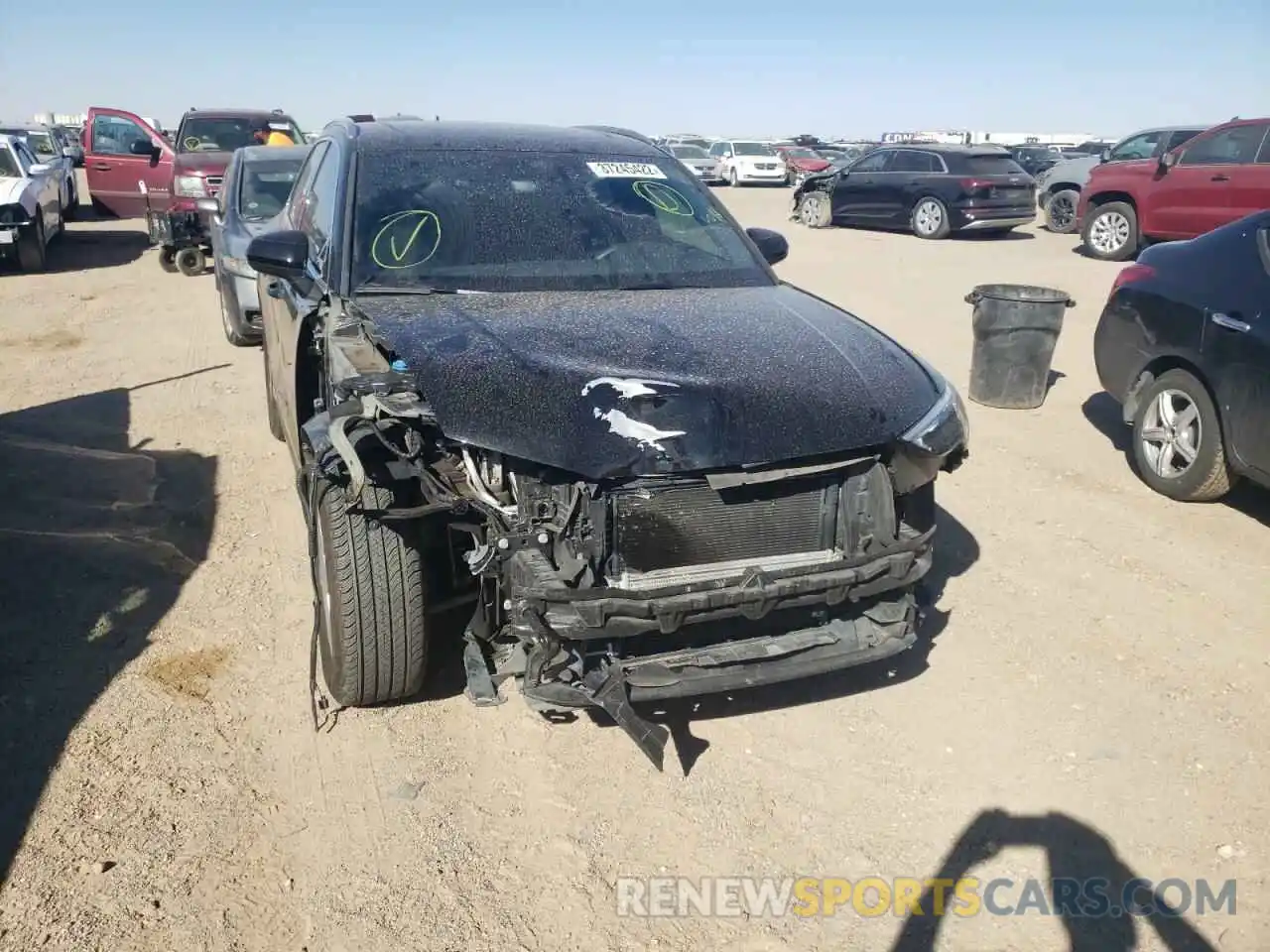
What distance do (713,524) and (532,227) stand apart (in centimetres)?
167

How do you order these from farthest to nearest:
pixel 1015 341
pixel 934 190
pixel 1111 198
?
1. pixel 934 190
2. pixel 1111 198
3. pixel 1015 341

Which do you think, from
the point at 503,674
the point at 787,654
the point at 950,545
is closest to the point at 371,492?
the point at 503,674

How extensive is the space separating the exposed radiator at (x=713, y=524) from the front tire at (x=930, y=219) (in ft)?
45.9

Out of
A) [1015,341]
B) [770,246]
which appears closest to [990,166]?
[1015,341]

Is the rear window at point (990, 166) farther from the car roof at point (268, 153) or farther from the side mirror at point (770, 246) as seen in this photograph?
the side mirror at point (770, 246)

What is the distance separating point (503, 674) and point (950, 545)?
2.60 metres

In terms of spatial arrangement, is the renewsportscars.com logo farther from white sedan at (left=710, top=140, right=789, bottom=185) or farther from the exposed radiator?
white sedan at (left=710, top=140, right=789, bottom=185)

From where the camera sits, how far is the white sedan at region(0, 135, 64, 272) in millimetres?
11820

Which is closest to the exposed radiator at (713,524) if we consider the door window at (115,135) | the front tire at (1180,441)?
the front tire at (1180,441)

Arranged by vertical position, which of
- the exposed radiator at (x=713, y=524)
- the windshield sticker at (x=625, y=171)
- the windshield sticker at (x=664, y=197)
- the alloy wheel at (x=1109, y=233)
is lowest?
the exposed radiator at (x=713, y=524)

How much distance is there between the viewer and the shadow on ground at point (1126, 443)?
16.7ft

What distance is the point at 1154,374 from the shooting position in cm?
547

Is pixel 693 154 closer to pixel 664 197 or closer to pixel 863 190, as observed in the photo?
pixel 863 190

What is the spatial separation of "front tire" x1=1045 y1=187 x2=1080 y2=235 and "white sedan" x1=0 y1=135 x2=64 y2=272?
15.8m
